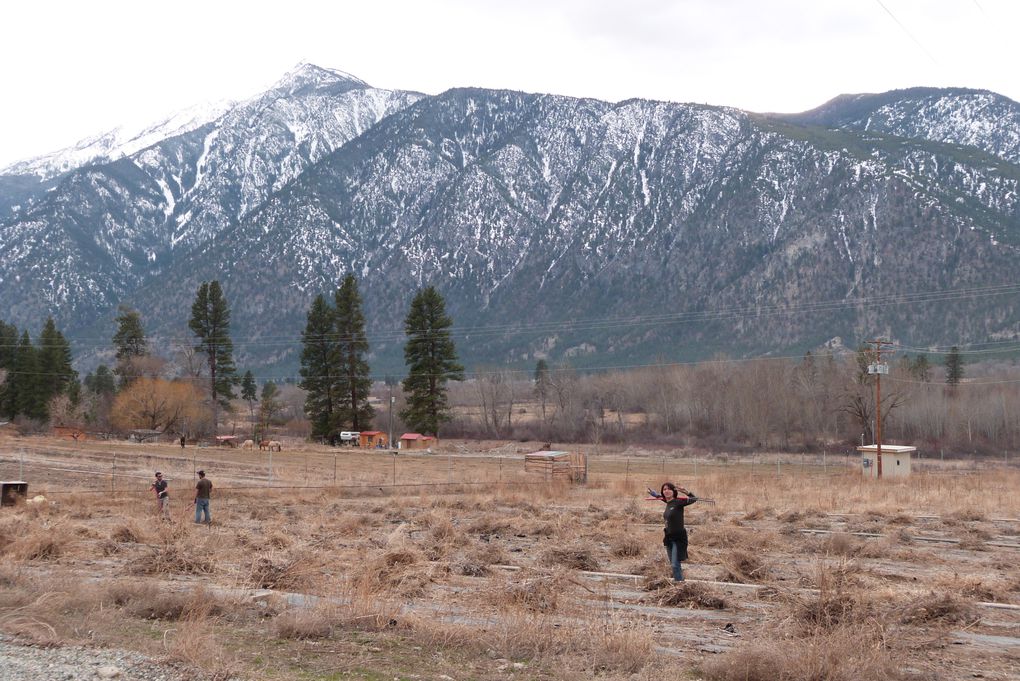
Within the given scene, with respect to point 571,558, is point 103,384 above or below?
above

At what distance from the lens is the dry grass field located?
34.3 feet

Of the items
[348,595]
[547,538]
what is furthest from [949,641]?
[547,538]

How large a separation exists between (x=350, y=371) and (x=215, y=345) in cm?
1614

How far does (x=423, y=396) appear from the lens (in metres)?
83.4

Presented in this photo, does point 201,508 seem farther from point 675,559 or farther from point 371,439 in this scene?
point 371,439

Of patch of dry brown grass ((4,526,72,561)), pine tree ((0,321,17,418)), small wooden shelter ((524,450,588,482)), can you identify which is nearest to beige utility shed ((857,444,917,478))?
small wooden shelter ((524,450,588,482))

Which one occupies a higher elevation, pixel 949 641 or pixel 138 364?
pixel 138 364

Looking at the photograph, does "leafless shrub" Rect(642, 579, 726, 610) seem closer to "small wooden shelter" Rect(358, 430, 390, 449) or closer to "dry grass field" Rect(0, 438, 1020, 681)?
"dry grass field" Rect(0, 438, 1020, 681)

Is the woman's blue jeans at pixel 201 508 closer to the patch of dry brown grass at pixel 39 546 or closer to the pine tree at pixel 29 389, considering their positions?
the patch of dry brown grass at pixel 39 546

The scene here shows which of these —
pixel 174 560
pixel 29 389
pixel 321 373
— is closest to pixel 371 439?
pixel 321 373

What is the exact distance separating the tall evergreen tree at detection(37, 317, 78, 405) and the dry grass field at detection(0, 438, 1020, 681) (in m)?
63.9

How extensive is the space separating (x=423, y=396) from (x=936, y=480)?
148 feet

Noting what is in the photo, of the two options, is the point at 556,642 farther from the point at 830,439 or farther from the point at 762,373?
the point at 762,373

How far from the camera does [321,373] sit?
275ft
